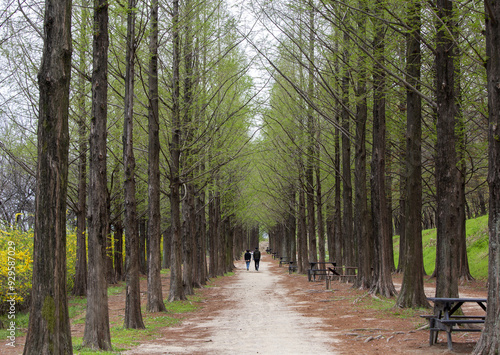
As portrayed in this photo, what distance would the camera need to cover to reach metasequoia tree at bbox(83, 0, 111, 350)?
728 centimetres

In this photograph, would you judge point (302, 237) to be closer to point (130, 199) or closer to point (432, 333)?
point (130, 199)

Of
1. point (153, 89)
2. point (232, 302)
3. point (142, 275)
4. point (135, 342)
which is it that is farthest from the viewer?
point (142, 275)

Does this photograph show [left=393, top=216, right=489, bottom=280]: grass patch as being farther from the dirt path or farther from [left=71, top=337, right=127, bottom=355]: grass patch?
[left=71, top=337, right=127, bottom=355]: grass patch

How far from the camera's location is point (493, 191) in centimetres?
556

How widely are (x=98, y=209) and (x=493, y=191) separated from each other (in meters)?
5.62

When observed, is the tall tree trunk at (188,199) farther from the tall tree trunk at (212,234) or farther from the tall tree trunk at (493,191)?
the tall tree trunk at (493,191)

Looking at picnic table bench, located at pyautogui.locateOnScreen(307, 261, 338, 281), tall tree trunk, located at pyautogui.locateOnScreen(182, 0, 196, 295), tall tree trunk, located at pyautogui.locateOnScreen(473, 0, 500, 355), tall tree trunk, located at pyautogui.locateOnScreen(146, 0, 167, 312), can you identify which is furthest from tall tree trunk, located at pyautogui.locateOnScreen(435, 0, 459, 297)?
picnic table bench, located at pyautogui.locateOnScreen(307, 261, 338, 281)

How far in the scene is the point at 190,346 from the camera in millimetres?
7730

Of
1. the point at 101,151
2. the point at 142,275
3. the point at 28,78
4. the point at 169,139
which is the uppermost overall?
the point at 28,78

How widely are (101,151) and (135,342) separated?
10.9 ft

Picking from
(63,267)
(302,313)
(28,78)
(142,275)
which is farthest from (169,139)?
(142,275)

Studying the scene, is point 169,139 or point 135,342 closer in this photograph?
point 135,342

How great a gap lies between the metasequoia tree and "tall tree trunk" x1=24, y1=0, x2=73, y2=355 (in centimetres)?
190

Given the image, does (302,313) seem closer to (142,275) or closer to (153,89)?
(153,89)
